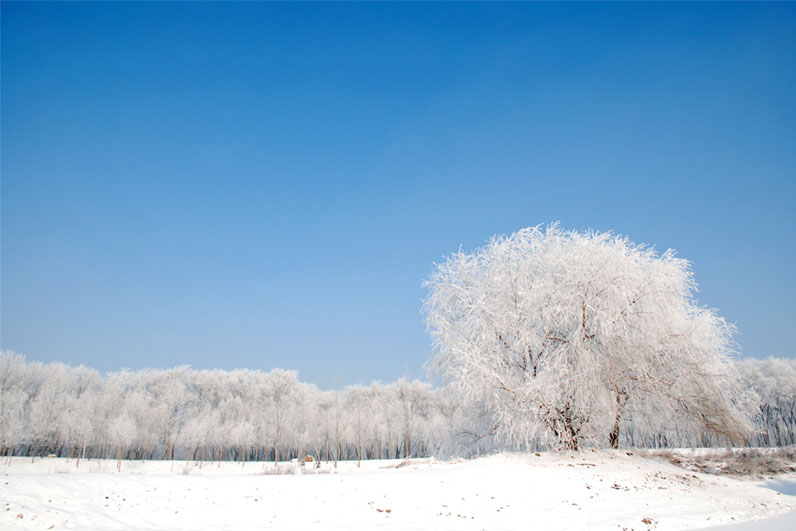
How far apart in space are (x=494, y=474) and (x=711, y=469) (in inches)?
587

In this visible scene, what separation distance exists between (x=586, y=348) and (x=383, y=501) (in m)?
11.3

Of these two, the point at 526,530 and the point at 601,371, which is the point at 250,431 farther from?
the point at 526,530

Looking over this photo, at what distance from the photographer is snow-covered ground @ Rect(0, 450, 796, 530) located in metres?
9.16

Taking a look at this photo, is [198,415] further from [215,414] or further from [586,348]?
[586,348]

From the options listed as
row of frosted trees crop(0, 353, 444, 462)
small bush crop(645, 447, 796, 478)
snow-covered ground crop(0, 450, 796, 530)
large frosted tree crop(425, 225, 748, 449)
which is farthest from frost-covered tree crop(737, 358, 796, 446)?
snow-covered ground crop(0, 450, 796, 530)

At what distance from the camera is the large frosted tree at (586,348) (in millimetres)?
18297

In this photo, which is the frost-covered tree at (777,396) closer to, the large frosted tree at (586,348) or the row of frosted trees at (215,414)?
the row of frosted trees at (215,414)

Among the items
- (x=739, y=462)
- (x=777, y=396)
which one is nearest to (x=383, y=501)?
(x=739, y=462)

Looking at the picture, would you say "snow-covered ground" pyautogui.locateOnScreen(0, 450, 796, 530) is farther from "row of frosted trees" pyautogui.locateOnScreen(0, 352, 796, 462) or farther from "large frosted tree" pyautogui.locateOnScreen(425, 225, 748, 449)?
→ "row of frosted trees" pyautogui.locateOnScreen(0, 352, 796, 462)

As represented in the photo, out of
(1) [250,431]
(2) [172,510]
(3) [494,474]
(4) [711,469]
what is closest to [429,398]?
(1) [250,431]

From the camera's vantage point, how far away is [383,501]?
1117 cm

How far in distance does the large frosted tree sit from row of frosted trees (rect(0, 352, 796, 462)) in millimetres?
32818

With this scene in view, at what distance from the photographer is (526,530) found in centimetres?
984

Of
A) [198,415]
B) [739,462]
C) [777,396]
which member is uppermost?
[777,396]
